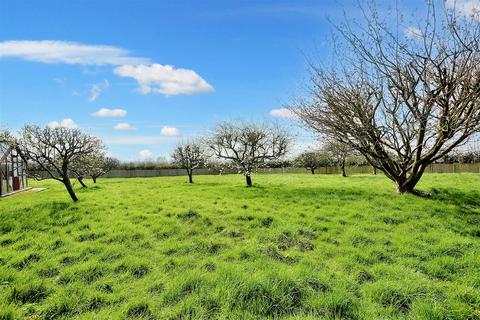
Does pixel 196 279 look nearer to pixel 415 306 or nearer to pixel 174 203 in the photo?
pixel 415 306

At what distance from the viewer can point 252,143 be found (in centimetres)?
2253

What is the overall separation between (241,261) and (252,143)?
1618 cm

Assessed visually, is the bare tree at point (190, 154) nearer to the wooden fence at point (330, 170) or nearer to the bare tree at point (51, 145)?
the wooden fence at point (330, 170)

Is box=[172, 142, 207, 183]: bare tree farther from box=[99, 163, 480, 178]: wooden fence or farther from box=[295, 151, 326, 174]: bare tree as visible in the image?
box=[295, 151, 326, 174]: bare tree

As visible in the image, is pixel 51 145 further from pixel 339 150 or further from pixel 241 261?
pixel 339 150

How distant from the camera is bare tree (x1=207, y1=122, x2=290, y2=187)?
73.7 ft

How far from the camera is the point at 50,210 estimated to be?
10.6 meters

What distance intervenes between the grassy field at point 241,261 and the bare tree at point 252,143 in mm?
10844

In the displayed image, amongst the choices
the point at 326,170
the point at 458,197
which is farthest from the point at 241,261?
Answer: the point at 326,170

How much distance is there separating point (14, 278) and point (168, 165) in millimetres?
51172

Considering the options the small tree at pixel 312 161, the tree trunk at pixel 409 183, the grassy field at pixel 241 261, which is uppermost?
the small tree at pixel 312 161

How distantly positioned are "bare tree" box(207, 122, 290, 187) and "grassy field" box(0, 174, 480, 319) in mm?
10844

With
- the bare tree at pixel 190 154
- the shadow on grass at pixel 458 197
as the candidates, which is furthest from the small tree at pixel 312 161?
the shadow on grass at pixel 458 197

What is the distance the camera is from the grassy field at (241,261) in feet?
16.0
